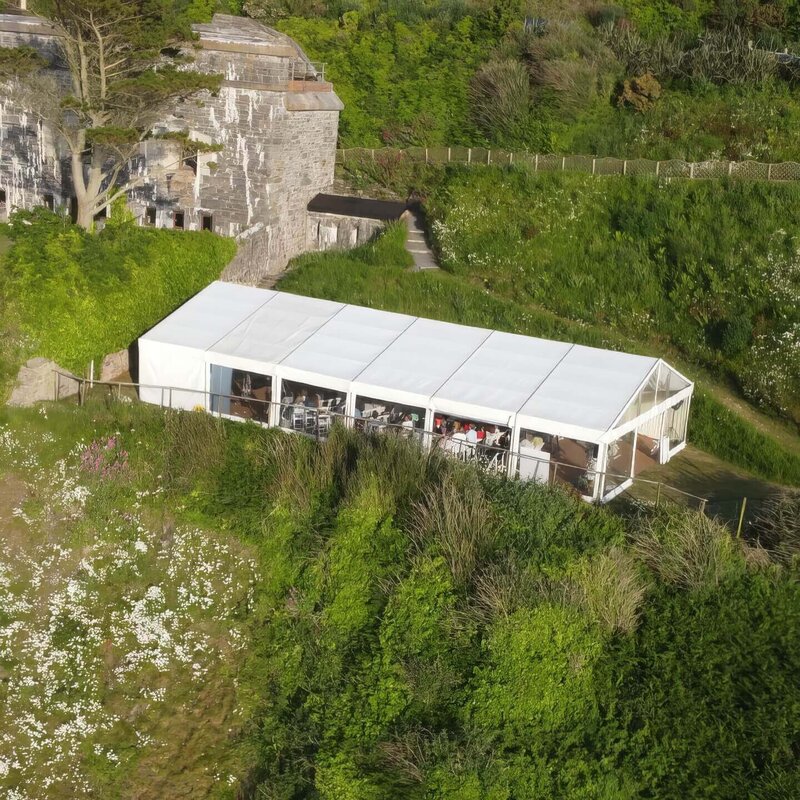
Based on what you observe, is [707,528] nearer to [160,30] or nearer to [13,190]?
[160,30]

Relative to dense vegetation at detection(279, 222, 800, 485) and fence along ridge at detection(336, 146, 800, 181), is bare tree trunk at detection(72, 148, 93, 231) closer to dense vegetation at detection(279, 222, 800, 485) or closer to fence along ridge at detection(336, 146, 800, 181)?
dense vegetation at detection(279, 222, 800, 485)

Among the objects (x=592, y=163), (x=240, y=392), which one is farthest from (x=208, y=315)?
(x=592, y=163)

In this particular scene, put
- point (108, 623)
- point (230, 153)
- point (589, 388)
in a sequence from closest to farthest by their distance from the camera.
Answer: point (108, 623), point (589, 388), point (230, 153)

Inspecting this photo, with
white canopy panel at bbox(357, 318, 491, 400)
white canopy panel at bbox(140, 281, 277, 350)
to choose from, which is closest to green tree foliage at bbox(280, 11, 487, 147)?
white canopy panel at bbox(140, 281, 277, 350)

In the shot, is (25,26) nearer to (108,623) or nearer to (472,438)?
(472,438)

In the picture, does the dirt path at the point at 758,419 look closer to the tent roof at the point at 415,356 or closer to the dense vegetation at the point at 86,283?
the tent roof at the point at 415,356

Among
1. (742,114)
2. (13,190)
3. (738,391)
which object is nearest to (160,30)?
(13,190)

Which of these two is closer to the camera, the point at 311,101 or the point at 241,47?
the point at 241,47
